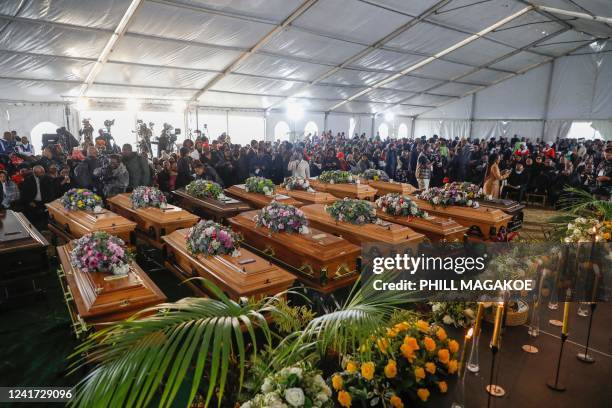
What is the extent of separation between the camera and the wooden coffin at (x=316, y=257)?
13.1 ft

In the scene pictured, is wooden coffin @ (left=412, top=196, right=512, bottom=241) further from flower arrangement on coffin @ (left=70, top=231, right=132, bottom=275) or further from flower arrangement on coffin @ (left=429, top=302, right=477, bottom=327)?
flower arrangement on coffin @ (left=70, top=231, right=132, bottom=275)

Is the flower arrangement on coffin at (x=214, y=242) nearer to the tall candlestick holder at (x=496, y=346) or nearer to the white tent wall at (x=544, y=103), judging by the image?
the tall candlestick holder at (x=496, y=346)

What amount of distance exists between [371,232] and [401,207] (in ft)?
3.37

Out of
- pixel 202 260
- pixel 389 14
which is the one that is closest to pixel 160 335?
pixel 202 260

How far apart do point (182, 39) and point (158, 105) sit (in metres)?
5.47

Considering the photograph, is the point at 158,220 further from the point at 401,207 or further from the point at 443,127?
the point at 443,127

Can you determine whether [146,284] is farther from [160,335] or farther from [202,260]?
[160,335]

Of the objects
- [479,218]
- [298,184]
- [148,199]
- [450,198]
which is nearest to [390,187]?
[450,198]

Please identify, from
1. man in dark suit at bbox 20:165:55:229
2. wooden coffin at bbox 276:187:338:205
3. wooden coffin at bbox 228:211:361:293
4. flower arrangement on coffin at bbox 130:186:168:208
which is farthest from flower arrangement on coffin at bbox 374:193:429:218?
man in dark suit at bbox 20:165:55:229

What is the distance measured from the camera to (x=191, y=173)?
25.4 ft

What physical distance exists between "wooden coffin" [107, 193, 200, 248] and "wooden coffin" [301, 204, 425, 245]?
1.94 meters

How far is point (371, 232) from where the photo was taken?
4617mm

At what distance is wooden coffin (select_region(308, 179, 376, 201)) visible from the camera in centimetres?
761

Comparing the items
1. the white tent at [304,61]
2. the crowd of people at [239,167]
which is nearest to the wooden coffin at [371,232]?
the crowd of people at [239,167]
